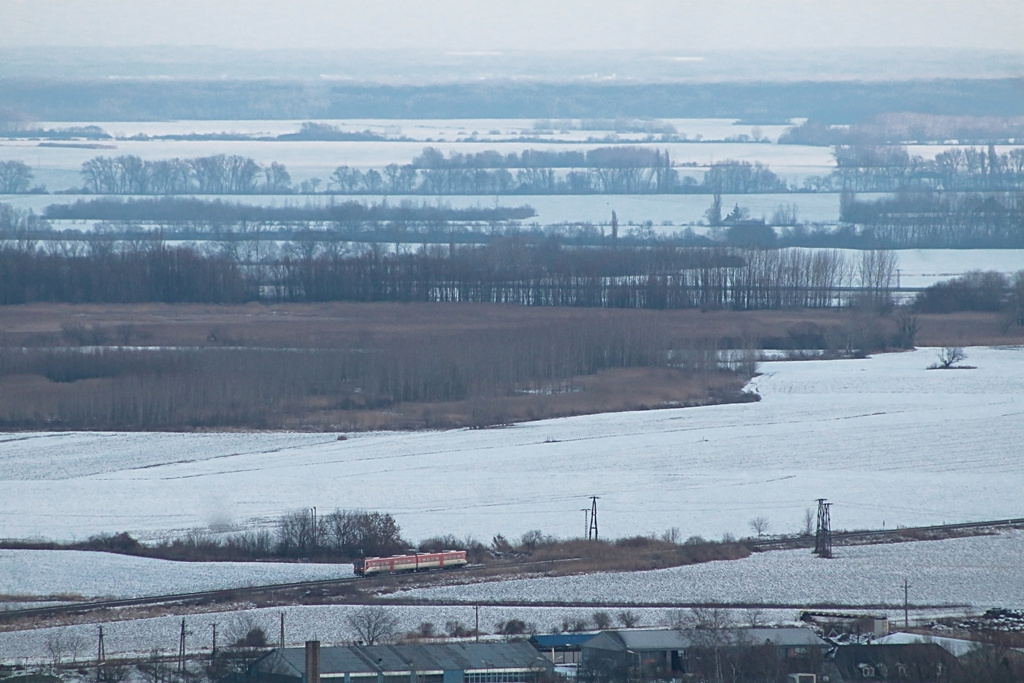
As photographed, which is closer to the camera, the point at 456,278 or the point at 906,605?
the point at 906,605

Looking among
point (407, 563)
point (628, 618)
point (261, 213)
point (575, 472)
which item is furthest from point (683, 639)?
point (261, 213)

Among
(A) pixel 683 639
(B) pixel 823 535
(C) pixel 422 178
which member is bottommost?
(B) pixel 823 535

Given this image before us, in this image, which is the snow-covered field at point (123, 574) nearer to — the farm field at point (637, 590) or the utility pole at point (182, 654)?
the farm field at point (637, 590)

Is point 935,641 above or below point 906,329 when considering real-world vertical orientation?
below

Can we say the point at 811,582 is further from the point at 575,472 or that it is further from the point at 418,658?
the point at 575,472

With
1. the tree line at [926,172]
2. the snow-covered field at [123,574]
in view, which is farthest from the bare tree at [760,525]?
the tree line at [926,172]

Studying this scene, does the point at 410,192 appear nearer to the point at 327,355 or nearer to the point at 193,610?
the point at 327,355
